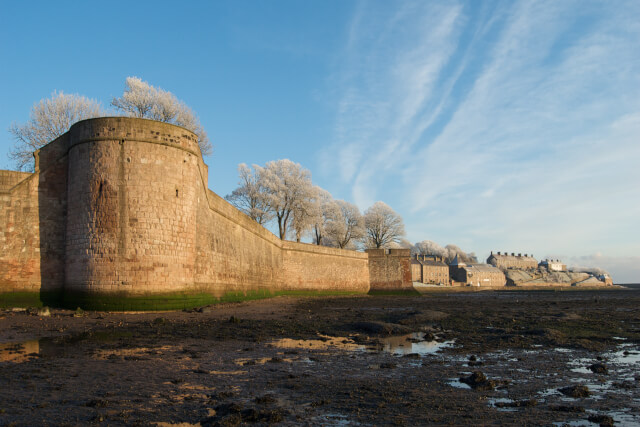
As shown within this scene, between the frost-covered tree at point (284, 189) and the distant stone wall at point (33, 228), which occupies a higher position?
the frost-covered tree at point (284, 189)

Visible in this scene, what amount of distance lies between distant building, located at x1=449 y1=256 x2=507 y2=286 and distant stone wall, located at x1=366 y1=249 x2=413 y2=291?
5493 cm

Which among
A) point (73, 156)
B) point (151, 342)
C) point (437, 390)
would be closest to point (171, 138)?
point (73, 156)

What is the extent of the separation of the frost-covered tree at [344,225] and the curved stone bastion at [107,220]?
151ft

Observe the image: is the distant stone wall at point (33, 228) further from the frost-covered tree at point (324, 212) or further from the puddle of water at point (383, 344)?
the frost-covered tree at point (324, 212)

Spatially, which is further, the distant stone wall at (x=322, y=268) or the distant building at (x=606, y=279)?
the distant building at (x=606, y=279)

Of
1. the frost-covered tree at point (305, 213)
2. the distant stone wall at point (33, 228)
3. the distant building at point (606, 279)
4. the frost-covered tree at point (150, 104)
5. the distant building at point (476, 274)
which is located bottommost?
the distant building at point (606, 279)

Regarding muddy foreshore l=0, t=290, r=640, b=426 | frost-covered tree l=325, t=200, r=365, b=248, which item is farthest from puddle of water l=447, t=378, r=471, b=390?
frost-covered tree l=325, t=200, r=365, b=248

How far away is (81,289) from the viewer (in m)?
15.4

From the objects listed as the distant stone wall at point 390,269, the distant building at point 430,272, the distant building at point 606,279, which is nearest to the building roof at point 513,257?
the distant building at point 606,279

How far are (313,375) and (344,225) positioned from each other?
58385 millimetres

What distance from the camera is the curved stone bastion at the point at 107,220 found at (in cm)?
1556

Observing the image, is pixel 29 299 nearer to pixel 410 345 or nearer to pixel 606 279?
pixel 410 345

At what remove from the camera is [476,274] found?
102m

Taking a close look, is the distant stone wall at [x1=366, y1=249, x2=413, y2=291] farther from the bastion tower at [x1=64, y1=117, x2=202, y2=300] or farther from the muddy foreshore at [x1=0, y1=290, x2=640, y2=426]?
the muddy foreshore at [x1=0, y1=290, x2=640, y2=426]
